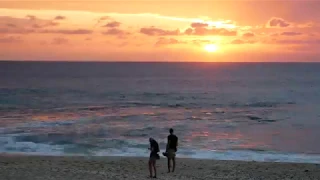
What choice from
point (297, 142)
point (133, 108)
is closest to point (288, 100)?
point (133, 108)

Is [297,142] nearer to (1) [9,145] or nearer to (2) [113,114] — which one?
(1) [9,145]

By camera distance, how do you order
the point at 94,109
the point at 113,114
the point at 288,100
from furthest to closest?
the point at 288,100, the point at 94,109, the point at 113,114

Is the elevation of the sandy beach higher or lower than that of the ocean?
lower

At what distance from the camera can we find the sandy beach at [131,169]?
59.4 ft

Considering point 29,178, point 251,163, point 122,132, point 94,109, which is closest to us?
point 29,178

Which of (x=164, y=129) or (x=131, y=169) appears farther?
(x=164, y=129)

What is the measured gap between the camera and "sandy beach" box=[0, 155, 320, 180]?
1810 centimetres

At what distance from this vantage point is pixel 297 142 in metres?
29.8

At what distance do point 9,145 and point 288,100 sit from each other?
44900 millimetres

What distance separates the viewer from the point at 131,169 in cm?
1959

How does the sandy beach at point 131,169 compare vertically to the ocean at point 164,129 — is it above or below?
below

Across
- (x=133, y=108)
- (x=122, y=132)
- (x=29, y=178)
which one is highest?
(x=133, y=108)

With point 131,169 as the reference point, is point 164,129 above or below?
above

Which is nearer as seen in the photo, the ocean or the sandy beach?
the sandy beach
